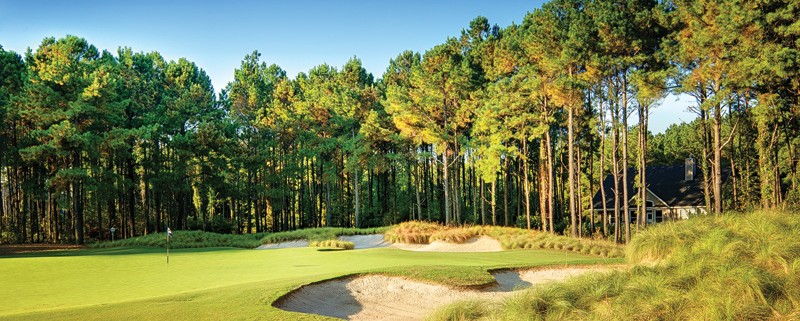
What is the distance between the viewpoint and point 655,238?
13.1 m

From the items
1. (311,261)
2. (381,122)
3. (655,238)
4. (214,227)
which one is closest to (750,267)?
(655,238)

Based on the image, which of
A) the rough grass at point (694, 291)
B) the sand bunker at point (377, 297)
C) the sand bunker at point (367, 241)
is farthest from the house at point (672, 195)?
the sand bunker at point (377, 297)

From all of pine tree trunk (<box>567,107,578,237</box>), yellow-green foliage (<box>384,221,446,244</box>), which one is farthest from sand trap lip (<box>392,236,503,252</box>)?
pine tree trunk (<box>567,107,578,237</box>)

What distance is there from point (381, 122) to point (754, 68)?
27.1 meters

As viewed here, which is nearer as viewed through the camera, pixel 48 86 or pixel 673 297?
pixel 673 297

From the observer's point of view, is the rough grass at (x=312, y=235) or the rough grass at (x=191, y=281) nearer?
the rough grass at (x=191, y=281)

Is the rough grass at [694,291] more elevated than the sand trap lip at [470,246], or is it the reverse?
the rough grass at [694,291]

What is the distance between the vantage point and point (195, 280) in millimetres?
13336

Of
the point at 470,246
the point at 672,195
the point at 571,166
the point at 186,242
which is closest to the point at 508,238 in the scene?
the point at 470,246

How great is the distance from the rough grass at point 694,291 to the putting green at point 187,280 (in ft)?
12.4

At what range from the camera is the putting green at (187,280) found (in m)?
8.41

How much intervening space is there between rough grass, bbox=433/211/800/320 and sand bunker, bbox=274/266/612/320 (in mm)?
1847

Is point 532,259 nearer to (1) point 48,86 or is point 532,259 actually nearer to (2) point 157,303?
(2) point 157,303

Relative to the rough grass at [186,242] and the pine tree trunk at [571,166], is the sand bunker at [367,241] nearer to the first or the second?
the rough grass at [186,242]
